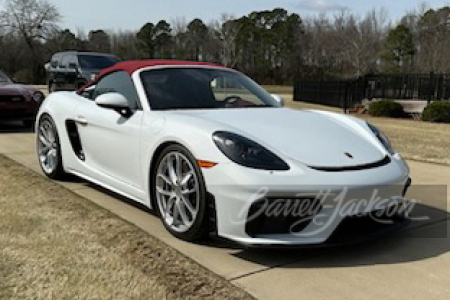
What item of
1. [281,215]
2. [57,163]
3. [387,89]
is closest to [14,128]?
[57,163]

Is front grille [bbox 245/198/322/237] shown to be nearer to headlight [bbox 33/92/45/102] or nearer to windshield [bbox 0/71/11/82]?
headlight [bbox 33/92/45/102]

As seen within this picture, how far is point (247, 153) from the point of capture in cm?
298

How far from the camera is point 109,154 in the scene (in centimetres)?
403

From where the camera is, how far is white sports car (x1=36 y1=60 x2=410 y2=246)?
2.87m

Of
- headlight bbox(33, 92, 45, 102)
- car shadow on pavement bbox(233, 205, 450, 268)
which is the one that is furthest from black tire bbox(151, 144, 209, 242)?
headlight bbox(33, 92, 45, 102)

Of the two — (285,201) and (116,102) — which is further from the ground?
(116,102)

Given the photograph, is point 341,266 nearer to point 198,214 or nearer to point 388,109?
point 198,214

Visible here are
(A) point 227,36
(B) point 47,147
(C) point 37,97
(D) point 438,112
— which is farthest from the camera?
(A) point 227,36

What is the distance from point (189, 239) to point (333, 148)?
1206 millimetres

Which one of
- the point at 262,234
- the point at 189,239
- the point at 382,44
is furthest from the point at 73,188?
the point at 382,44

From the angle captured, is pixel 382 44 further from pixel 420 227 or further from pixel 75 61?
pixel 420 227

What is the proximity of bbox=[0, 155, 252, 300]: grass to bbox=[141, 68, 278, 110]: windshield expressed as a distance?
1085mm

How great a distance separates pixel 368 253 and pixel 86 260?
191cm

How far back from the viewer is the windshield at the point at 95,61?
1372 cm
